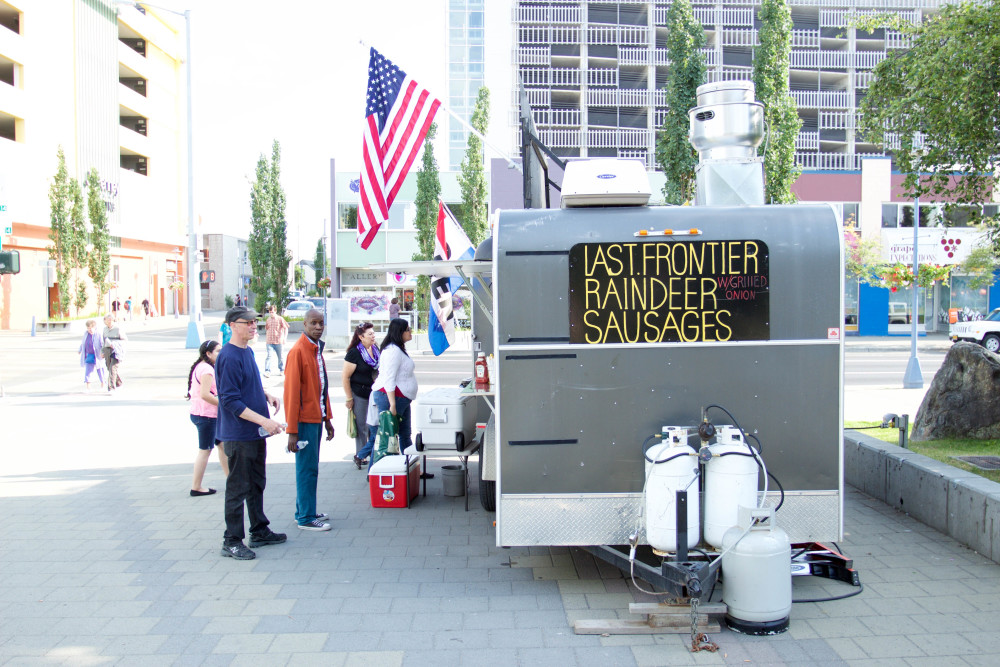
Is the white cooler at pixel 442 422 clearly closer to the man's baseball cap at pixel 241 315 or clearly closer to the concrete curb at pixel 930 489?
the man's baseball cap at pixel 241 315

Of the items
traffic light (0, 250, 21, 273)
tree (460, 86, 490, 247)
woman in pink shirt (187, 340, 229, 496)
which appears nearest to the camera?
woman in pink shirt (187, 340, 229, 496)

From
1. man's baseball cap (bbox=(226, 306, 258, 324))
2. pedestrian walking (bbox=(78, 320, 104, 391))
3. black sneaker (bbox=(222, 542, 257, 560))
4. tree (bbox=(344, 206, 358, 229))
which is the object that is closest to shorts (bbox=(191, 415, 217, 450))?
black sneaker (bbox=(222, 542, 257, 560))

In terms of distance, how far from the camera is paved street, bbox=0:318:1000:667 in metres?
4.61

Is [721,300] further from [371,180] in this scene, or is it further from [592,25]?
[592,25]

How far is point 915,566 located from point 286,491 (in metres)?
6.18

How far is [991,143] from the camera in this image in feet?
26.8

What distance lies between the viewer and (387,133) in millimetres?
10688

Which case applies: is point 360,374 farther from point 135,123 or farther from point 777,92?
point 135,123

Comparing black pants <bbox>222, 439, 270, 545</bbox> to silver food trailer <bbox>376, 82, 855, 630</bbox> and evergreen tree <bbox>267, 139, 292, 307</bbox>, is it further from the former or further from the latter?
evergreen tree <bbox>267, 139, 292, 307</bbox>

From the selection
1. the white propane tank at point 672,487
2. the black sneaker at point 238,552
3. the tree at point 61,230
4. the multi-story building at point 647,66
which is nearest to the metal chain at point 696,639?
the white propane tank at point 672,487

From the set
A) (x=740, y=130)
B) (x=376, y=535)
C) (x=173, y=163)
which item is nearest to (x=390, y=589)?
(x=376, y=535)

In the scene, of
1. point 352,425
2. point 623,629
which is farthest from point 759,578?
point 352,425

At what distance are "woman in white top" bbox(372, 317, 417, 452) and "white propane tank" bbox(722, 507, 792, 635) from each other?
4397mm

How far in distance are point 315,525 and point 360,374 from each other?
230 cm
